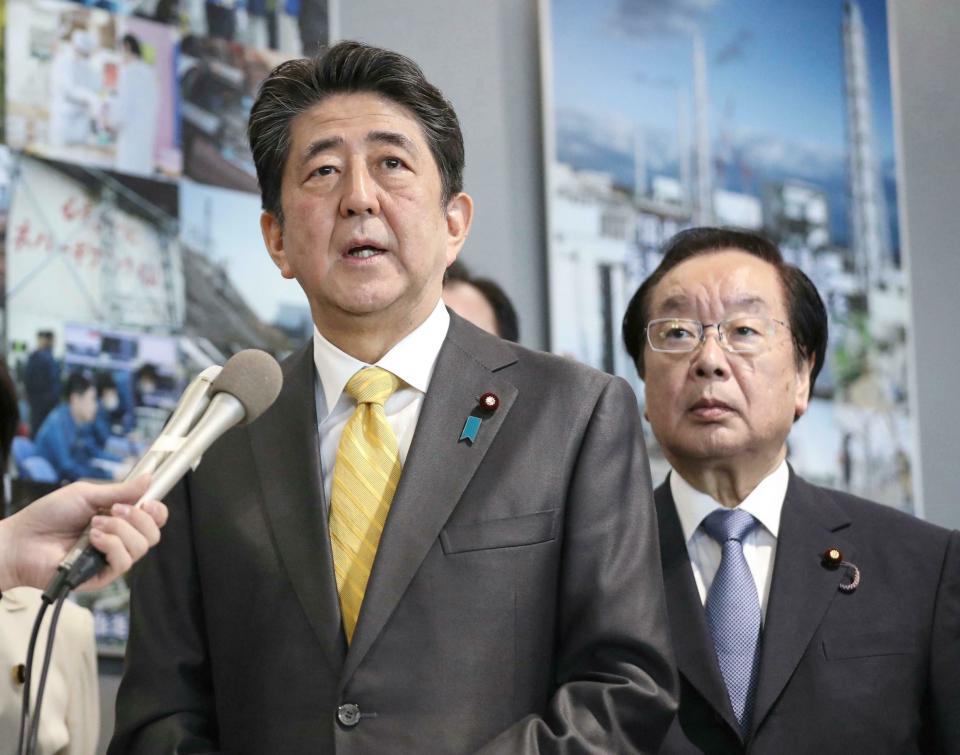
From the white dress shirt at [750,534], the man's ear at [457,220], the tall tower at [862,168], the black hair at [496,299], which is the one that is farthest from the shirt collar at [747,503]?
the tall tower at [862,168]

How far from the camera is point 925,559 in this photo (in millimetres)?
2400

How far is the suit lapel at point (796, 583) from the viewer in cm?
224

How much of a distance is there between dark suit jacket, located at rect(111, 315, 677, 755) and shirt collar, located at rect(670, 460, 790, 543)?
588 mm

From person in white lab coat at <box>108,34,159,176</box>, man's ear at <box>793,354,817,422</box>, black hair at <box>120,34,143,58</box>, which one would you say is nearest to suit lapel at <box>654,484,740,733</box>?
man's ear at <box>793,354,817,422</box>

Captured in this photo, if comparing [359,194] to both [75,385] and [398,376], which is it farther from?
[75,385]

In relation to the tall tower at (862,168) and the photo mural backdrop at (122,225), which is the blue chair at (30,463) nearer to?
the photo mural backdrop at (122,225)

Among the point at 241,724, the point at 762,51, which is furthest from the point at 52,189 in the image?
the point at 762,51

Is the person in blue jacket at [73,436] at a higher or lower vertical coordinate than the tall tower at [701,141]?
lower

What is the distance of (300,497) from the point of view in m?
1.89

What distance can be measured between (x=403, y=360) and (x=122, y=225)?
1.36 metres

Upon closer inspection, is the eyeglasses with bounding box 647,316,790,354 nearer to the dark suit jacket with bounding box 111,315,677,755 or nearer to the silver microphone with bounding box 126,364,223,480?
the dark suit jacket with bounding box 111,315,677,755

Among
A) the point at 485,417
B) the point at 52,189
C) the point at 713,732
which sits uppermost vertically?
the point at 52,189

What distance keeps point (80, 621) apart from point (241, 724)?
1.17 metres

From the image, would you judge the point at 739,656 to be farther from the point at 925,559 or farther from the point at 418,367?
the point at 418,367
